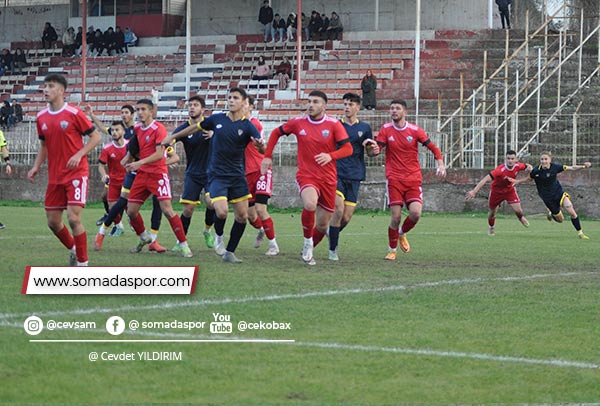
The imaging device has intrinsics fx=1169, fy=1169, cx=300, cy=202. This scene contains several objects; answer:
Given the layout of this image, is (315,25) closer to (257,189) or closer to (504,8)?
(504,8)

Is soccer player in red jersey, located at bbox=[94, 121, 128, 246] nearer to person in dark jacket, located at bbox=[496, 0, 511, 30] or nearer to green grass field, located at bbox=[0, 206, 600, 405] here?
green grass field, located at bbox=[0, 206, 600, 405]

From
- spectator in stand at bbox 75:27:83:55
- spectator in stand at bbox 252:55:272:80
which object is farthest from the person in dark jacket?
spectator in stand at bbox 75:27:83:55

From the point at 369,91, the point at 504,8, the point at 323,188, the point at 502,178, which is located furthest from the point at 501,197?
the point at 504,8

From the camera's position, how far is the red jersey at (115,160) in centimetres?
1914

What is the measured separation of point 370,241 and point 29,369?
13076 mm

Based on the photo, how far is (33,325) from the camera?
8320mm

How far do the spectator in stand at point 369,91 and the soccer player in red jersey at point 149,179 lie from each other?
22.8m

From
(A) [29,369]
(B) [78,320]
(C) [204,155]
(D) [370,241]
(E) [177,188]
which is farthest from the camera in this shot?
(E) [177,188]

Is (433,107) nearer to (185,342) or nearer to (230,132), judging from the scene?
(230,132)

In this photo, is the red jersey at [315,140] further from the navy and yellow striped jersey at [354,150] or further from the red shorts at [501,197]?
the red shorts at [501,197]

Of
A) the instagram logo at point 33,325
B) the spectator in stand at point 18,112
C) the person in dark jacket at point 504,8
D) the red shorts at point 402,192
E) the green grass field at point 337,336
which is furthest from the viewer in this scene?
the person in dark jacket at point 504,8

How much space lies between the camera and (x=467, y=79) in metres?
40.2

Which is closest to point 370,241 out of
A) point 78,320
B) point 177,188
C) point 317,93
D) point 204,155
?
point 204,155

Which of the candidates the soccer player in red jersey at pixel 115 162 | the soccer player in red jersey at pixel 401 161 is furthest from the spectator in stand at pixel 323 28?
the soccer player in red jersey at pixel 401 161
